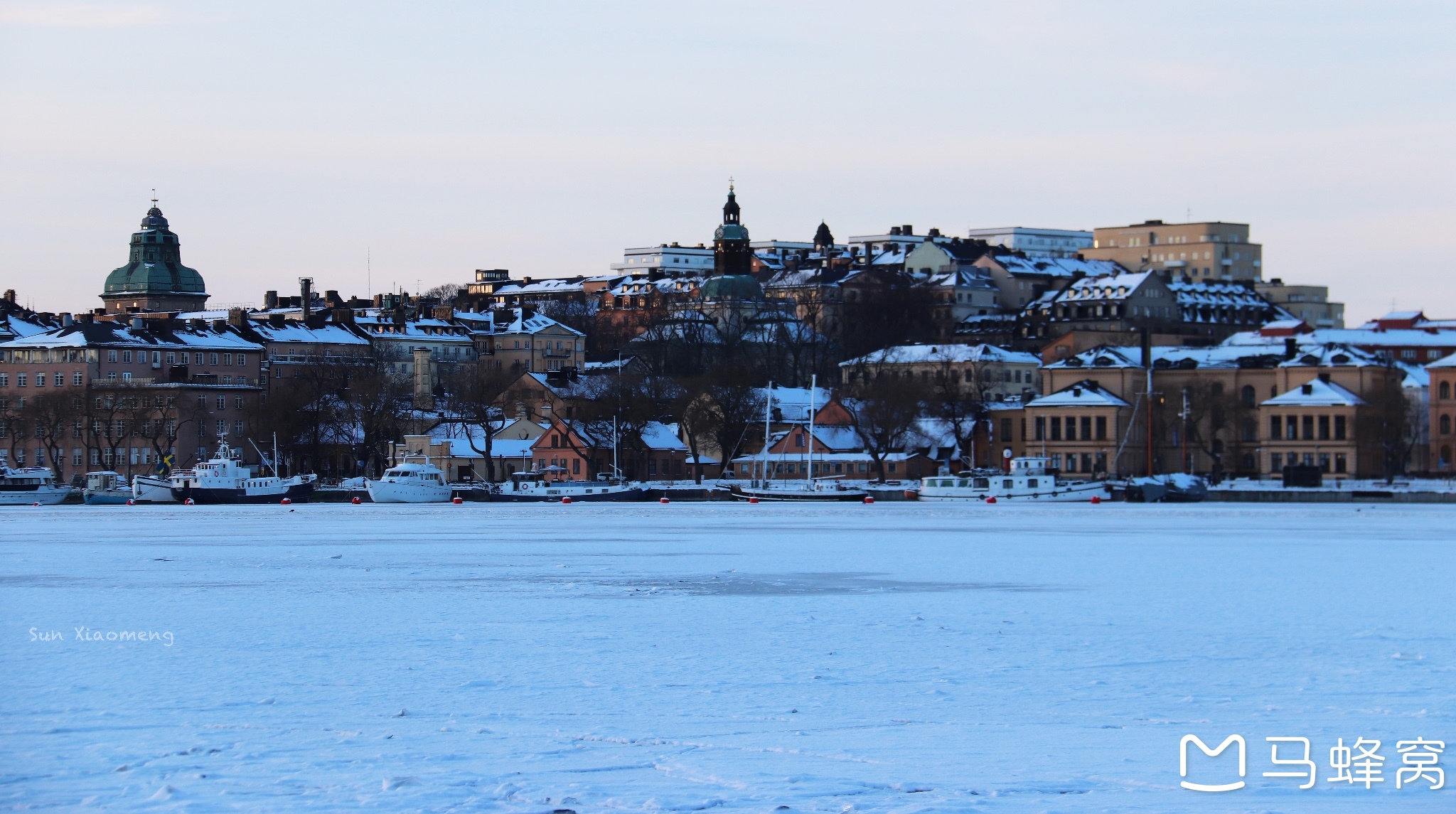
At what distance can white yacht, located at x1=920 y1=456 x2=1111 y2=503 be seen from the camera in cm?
8312

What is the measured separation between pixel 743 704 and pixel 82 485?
90.0 metres

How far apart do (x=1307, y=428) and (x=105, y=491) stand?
56.3 metres

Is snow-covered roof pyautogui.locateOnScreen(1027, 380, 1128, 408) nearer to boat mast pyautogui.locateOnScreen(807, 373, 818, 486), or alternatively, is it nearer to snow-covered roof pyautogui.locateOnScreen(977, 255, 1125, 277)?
boat mast pyautogui.locateOnScreen(807, 373, 818, 486)

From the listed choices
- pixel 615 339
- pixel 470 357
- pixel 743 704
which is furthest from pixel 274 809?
pixel 615 339

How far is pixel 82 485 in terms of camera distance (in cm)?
10119

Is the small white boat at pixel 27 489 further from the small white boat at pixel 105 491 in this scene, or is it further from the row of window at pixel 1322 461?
the row of window at pixel 1322 461

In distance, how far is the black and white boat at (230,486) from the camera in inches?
3430

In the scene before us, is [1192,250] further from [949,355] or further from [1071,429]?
[1071,429]

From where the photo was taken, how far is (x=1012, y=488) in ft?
275

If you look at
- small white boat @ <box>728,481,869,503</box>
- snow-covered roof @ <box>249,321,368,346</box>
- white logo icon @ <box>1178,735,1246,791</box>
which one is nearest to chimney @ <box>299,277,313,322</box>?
snow-covered roof @ <box>249,321,368,346</box>

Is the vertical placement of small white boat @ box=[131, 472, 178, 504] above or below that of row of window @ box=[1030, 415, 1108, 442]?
below

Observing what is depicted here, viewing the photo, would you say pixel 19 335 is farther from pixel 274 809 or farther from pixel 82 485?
pixel 274 809

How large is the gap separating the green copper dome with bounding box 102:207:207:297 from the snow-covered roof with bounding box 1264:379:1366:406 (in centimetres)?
9000

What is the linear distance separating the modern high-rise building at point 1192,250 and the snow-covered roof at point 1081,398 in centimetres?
8196
